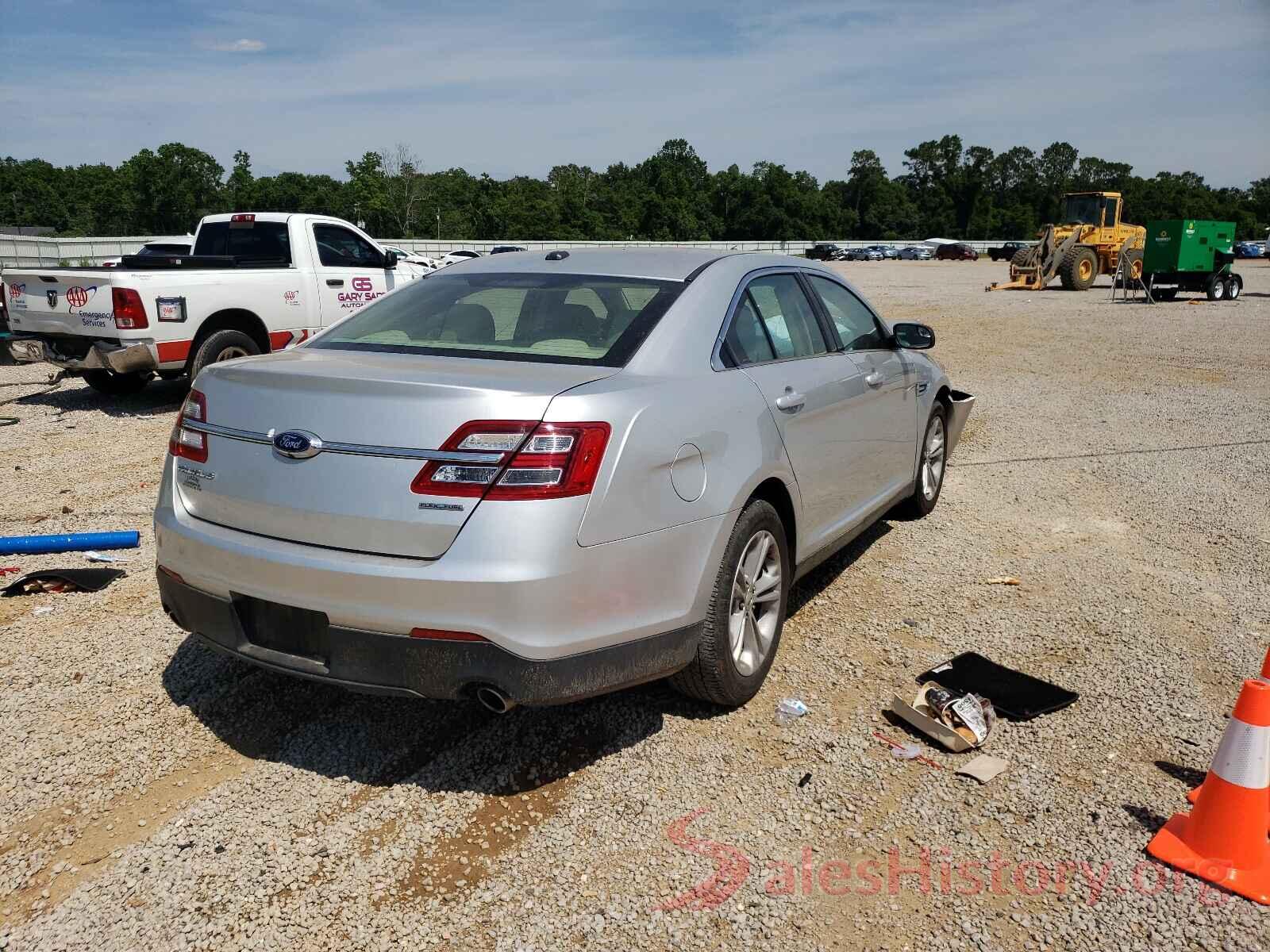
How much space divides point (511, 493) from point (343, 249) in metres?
9.30

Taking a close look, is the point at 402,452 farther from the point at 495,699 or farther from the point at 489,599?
the point at 495,699

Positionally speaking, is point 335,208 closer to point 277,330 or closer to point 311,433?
point 277,330

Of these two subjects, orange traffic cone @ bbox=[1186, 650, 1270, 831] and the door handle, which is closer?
orange traffic cone @ bbox=[1186, 650, 1270, 831]

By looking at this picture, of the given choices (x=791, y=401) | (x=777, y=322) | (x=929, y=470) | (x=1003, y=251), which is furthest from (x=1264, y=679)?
(x=1003, y=251)

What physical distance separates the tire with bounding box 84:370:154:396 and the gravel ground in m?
5.82

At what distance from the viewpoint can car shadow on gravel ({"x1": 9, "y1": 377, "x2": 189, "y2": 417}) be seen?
32.5 ft

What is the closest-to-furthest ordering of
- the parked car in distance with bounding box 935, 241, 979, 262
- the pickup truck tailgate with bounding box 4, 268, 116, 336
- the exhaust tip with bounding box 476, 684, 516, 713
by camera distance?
the exhaust tip with bounding box 476, 684, 516, 713 < the pickup truck tailgate with bounding box 4, 268, 116, 336 < the parked car in distance with bounding box 935, 241, 979, 262

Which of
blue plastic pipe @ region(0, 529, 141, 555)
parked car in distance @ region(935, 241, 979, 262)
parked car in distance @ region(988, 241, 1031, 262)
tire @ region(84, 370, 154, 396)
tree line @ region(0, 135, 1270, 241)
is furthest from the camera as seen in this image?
tree line @ region(0, 135, 1270, 241)

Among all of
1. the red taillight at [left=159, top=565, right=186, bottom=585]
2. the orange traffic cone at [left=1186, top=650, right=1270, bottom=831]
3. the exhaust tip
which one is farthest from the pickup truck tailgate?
the orange traffic cone at [left=1186, top=650, right=1270, bottom=831]

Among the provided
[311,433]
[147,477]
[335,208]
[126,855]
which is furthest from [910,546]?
[335,208]

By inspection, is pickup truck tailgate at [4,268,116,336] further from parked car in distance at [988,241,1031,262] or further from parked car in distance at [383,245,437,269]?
parked car in distance at [988,241,1031,262]

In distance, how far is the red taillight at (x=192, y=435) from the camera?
319 cm

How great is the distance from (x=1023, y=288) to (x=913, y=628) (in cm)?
2953

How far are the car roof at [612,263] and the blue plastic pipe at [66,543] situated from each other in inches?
96.6
